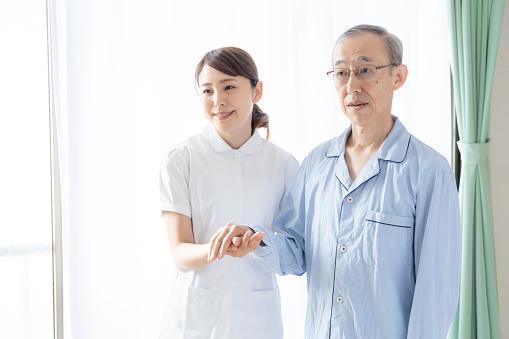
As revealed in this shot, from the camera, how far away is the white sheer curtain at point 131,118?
2.17 meters

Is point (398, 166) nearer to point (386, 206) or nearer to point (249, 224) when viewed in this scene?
point (386, 206)

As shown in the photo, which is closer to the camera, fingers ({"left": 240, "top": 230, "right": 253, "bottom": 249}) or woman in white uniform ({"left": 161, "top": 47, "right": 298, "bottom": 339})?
fingers ({"left": 240, "top": 230, "right": 253, "bottom": 249})

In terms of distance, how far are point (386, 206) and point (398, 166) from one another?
0.35 feet

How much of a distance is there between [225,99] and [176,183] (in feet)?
0.91

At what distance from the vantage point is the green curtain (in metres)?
2.53

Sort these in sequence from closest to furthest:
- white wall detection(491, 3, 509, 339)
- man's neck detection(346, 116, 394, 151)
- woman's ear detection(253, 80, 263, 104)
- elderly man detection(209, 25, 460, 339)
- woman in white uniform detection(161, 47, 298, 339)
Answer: elderly man detection(209, 25, 460, 339) < man's neck detection(346, 116, 394, 151) < woman in white uniform detection(161, 47, 298, 339) < woman's ear detection(253, 80, 263, 104) < white wall detection(491, 3, 509, 339)

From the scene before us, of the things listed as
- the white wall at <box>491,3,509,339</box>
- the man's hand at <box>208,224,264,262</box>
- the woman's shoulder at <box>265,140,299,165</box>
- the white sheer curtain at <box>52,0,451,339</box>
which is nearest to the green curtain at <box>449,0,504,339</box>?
the white wall at <box>491,3,509,339</box>

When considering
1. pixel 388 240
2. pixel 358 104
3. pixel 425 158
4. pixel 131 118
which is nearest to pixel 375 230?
pixel 388 240

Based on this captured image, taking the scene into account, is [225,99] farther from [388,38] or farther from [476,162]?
Result: [476,162]

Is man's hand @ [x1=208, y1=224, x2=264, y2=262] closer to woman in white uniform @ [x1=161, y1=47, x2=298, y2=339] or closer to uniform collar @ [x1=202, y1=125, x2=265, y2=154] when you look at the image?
woman in white uniform @ [x1=161, y1=47, x2=298, y2=339]

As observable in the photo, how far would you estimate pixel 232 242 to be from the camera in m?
1.52

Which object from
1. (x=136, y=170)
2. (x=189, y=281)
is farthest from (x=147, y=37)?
(x=189, y=281)

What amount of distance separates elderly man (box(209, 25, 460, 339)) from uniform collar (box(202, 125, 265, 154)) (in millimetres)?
254

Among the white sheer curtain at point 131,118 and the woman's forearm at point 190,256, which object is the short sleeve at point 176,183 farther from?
the white sheer curtain at point 131,118
